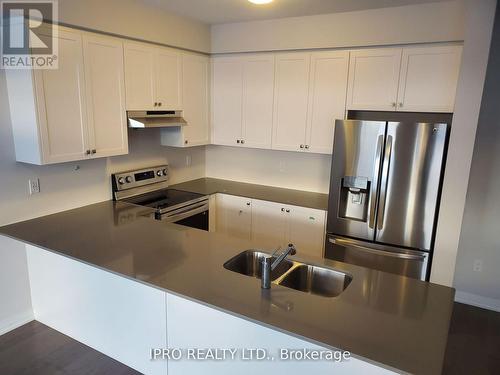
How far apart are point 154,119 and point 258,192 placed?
1382 millimetres

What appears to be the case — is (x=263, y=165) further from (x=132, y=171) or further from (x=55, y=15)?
(x=55, y=15)

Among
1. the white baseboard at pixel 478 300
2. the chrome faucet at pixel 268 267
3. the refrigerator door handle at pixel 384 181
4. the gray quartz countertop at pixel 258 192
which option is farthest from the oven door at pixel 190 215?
the white baseboard at pixel 478 300

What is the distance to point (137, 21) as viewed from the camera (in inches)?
119

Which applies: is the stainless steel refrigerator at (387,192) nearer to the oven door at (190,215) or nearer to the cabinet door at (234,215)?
the cabinet door at (234,215)

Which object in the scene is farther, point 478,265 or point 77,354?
point 478,265

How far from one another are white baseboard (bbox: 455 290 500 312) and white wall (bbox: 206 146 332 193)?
5.43ft

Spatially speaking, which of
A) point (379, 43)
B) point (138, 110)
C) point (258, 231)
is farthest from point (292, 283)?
point (379, 43)

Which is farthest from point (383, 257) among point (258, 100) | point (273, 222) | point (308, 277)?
point (258, 100)

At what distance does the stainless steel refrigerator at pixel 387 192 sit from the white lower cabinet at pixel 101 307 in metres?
1.86

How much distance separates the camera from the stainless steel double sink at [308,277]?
6.70 feet

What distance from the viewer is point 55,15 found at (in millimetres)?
2420

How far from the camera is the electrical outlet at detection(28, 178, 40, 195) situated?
8.98ft

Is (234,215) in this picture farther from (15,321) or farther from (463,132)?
(463,132)

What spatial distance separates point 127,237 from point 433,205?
2.40m
